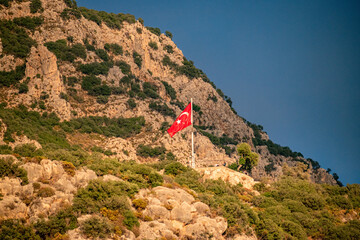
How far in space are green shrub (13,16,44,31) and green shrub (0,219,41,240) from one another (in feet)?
326

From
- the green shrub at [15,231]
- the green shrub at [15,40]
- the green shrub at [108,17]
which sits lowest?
the green shrub at [15,231]

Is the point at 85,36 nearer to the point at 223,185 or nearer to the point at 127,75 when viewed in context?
the point at 127,75

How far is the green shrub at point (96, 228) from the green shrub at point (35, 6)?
105151mm

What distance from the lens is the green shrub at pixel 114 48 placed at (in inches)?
5979

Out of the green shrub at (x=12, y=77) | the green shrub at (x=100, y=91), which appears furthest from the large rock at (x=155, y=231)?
the green shrub at (x=100, y=91)

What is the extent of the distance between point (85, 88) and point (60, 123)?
24373 mm

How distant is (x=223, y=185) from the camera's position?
7219 centimetres

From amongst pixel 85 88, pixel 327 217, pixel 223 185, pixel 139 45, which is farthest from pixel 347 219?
Result: pixel 139 45

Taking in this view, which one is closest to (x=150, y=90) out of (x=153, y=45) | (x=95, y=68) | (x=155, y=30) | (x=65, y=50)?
(x=95, y=68)

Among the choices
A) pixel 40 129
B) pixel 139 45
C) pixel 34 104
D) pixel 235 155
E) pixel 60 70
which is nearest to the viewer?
pixel 40 129

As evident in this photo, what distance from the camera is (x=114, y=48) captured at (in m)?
154

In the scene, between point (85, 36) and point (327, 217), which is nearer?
point (327, 217)

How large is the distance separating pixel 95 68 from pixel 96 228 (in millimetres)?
99909

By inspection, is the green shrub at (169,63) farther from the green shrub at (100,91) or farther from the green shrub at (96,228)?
the green shrub at (96,228)
